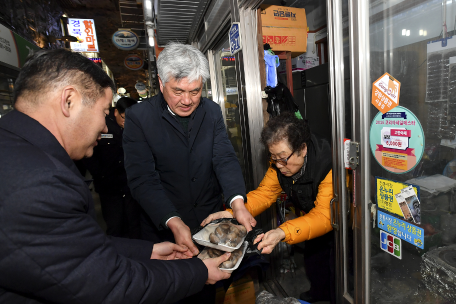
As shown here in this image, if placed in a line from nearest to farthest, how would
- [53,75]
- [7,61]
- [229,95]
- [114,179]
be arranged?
[53,75], [7,61], [114,179], [229,95]

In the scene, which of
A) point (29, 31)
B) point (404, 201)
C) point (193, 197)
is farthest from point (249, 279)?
point (29, 31)

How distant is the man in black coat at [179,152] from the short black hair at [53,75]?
0.62 m

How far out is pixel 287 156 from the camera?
1.77m

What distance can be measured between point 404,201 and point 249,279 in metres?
1.67

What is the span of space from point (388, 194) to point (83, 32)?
8872mm

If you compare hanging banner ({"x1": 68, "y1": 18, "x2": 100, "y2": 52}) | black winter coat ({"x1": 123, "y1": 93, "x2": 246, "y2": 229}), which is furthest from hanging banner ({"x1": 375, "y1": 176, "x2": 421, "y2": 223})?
hanging banner ({"x1": 68, "y1": 18, "x2": 100, "y2": 52})

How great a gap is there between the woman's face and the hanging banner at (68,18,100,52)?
7.58 meters

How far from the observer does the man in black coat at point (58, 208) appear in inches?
25.7

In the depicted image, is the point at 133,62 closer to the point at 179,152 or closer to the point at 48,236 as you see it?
the point at 179,152

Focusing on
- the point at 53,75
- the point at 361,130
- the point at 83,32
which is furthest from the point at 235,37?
the point at 83,32

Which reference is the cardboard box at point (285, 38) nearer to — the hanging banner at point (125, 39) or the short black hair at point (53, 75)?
the short black hair at point (53, 75)

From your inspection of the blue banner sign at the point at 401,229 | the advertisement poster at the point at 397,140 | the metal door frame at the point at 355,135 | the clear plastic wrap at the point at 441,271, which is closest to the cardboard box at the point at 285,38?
the metal door frame at the point at 355,135

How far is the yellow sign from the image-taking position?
117cm

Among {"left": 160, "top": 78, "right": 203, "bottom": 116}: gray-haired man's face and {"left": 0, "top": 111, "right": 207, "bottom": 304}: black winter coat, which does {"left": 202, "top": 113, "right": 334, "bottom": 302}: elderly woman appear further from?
{"left": 0, "top": 111, "right": 207, "bottom": 304}: black winter coat
